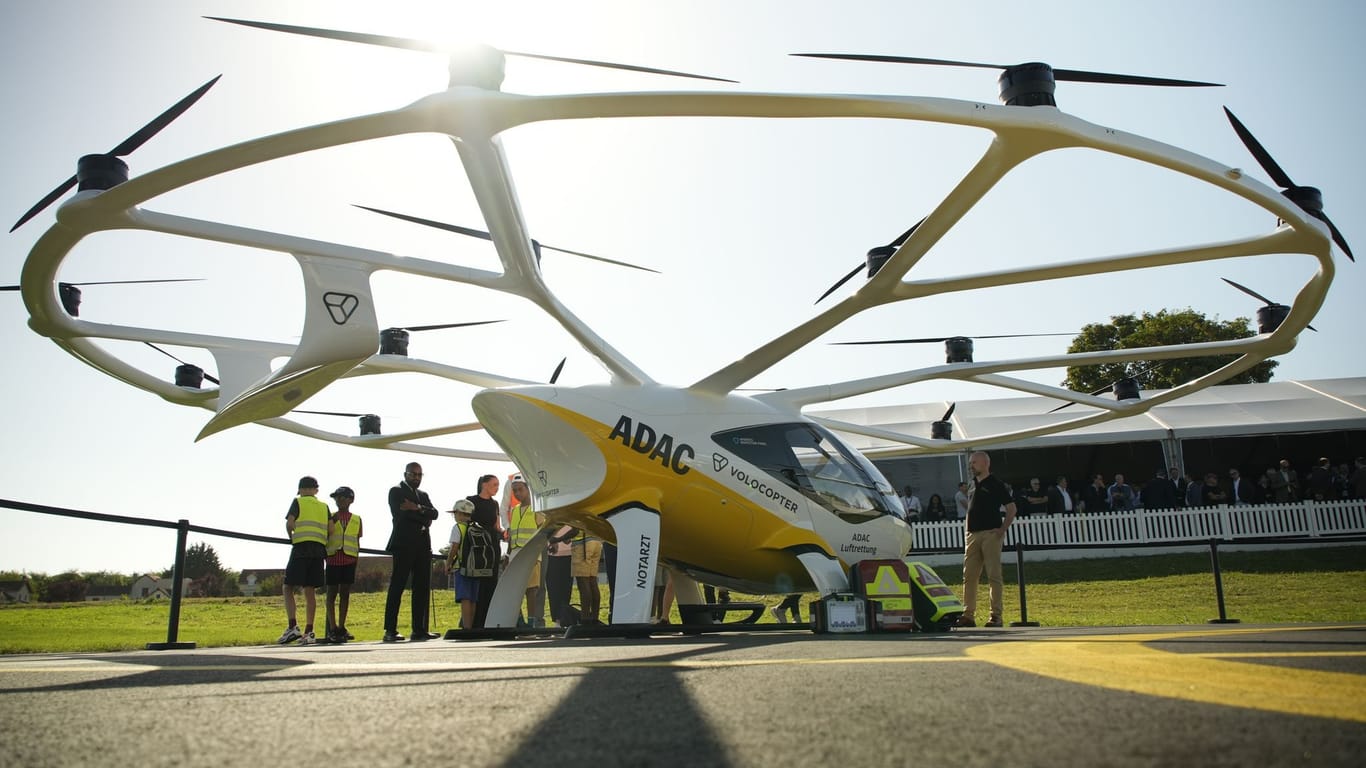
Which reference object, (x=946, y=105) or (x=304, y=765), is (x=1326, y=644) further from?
(x=304, y=765)

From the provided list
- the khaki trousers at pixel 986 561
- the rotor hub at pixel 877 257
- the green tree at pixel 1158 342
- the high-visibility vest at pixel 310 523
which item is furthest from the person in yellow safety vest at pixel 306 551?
the green tree at pixel 1158 342

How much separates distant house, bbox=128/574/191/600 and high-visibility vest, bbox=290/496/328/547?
1.69m

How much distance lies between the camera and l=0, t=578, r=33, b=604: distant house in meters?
6.59

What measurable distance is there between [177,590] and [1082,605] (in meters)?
12.5

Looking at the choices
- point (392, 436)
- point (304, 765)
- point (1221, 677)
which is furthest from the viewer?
point (392, 436)

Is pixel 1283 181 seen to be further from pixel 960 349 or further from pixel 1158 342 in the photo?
pixel 1158 342

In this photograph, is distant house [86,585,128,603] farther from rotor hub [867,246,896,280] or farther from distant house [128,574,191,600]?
rotor hub [867,246,896,280]

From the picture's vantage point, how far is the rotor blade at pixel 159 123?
23.0ft

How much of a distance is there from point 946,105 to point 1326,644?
3578 mm

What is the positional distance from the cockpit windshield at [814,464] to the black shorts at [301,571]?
4.68 metres

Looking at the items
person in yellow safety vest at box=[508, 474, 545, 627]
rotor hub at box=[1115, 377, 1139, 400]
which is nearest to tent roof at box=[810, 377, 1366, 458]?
rotor hub at box=[1115, 377, 1139, 400]

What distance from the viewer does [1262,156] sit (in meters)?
7.32

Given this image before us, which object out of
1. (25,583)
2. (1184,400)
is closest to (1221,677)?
(25,583)

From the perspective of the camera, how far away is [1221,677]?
2805mm
